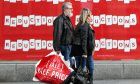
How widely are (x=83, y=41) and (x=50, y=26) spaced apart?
197cm

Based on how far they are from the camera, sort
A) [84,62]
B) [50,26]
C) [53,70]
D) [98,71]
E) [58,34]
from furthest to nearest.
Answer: [50,26] < [98,71] < [84,62] < [58,34] < [53,70]

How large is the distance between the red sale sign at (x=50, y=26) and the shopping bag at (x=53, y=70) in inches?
88.5

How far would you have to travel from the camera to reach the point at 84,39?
9227mm

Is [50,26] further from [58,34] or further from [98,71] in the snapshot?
[58,34]

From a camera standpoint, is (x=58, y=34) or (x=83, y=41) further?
(x=83, y=41)

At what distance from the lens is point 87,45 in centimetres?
945

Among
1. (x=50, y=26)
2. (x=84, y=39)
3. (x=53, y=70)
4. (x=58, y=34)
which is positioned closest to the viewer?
(x=53, y=70)

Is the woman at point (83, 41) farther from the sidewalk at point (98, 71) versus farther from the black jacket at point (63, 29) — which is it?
the sidewalk at point (98, 71)

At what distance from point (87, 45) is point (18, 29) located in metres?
2.22

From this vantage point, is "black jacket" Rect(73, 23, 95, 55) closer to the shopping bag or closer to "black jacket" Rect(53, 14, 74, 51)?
"black jacket" Rect(53, 14, 74, 51)

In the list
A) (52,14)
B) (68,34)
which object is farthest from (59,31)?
(52,14)

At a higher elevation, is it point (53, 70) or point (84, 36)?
point (84, 36)

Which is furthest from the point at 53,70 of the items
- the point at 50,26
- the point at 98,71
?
the point at 50,26

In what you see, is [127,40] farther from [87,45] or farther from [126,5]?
[87,45]
